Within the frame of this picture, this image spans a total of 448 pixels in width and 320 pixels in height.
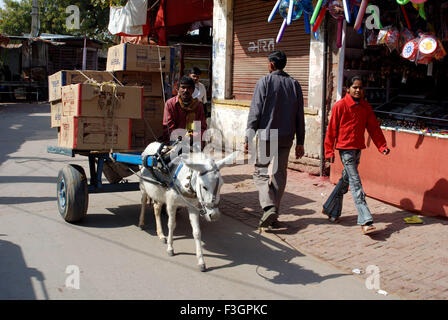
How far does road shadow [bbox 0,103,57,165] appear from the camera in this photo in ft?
41.4

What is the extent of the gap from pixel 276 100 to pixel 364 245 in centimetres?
206

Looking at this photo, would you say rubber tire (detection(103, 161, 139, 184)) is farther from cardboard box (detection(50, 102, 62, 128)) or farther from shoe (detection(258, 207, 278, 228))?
shoe (detection(258, 207, 278, 228))

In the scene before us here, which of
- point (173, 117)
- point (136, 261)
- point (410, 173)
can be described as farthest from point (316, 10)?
point (136, 261)

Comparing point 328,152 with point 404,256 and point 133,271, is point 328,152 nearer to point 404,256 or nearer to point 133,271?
point 404,256

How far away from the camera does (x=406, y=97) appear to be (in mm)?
8609

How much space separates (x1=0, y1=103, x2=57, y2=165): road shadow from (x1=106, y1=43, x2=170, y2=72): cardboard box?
4992 millimetres

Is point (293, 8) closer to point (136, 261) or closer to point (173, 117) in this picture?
point (173, 117)

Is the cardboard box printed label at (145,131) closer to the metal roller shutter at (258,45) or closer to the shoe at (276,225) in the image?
the shoe at (276,225)

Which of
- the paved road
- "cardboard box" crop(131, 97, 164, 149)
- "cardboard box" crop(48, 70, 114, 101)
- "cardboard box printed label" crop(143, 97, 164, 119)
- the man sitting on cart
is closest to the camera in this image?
the paved road

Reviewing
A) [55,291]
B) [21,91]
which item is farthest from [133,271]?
[21,91]

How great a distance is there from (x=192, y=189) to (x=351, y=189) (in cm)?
236

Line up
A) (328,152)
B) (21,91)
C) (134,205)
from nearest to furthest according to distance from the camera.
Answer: (328,152)
(134,205)
(21,91)

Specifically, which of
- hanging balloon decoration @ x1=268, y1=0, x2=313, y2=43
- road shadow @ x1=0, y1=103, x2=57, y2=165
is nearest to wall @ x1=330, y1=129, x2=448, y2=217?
hanging balloon decoration @ x1=268, y1=0, x2=313, y2=43

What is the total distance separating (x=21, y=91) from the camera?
2683cm
